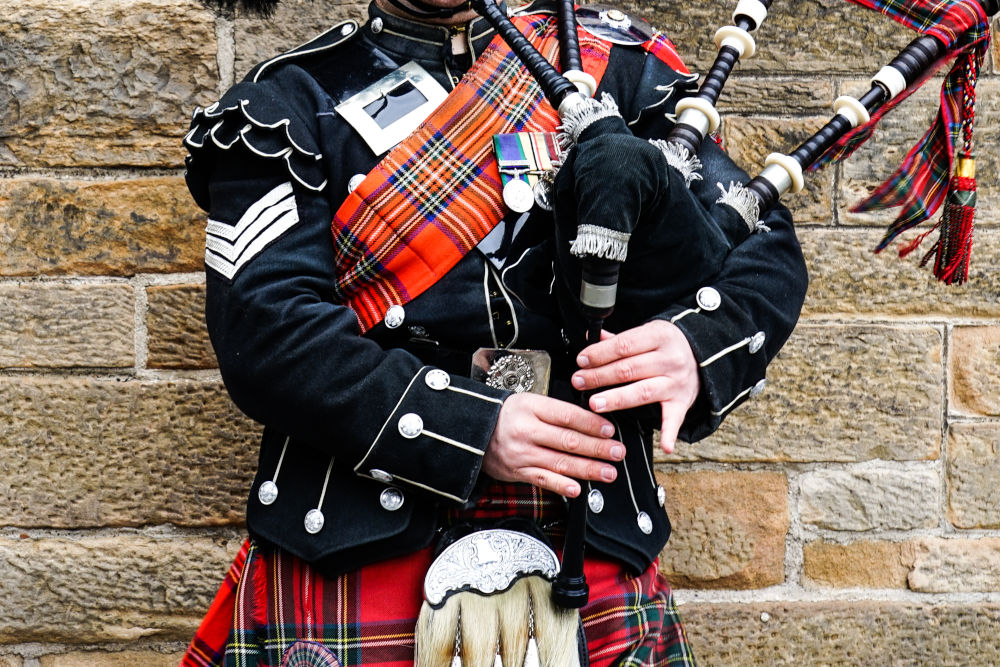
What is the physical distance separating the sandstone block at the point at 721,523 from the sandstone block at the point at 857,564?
9 centimetres

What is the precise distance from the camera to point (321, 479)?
5.13ft

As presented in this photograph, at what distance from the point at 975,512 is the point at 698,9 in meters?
1.28

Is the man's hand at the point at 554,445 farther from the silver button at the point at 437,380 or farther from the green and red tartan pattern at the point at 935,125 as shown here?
the green and red tartan pattern at the point at 935,125

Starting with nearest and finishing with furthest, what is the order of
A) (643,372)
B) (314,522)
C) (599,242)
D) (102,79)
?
1. (599,242)
2. (643,372)
3. (314,522)
4. (102,79)

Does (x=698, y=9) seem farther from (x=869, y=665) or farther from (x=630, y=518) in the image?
(x=869, y=665)

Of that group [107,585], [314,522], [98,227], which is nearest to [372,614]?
[314,522]

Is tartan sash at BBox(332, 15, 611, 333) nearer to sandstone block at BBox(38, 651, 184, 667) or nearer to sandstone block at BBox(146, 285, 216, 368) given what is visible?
sandstone block at BBox(146, 285, 216, 368)

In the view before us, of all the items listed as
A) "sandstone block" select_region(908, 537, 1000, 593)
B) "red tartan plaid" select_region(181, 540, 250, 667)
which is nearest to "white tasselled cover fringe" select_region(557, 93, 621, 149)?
"red tartan plaid" select_region(181, 540, 250, 667)

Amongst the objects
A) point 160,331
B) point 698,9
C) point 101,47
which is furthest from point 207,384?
point 698,9

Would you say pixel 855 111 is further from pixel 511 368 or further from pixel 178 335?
pixel 178 335

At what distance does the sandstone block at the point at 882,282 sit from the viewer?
95.2 inches

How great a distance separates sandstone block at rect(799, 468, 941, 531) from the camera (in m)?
2.46

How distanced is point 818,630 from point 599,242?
1.51 meters

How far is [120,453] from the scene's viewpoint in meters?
2.35
